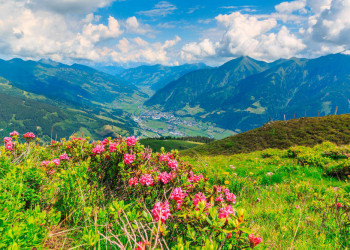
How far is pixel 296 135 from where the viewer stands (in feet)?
120

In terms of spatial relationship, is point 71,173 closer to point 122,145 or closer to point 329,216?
point 122,145

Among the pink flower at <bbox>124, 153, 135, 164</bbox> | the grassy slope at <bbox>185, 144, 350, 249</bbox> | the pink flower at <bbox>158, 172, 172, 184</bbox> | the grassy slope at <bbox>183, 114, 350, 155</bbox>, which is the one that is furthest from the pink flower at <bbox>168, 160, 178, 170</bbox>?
the grassy slope at <bbox>183, 114, 350, 155</bbox>

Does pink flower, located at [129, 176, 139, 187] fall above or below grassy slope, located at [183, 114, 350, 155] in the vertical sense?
below

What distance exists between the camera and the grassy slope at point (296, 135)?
104 feet

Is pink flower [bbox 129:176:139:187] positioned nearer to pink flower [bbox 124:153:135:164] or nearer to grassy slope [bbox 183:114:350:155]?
pink flower [bbox 124:153:135:164]

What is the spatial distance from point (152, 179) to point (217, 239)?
1.65m

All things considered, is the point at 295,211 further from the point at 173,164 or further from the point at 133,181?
the point at 133,181

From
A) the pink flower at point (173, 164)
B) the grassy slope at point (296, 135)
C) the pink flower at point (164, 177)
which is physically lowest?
the pink flower at point (164, 177)

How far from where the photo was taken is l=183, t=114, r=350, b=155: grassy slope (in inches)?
1246

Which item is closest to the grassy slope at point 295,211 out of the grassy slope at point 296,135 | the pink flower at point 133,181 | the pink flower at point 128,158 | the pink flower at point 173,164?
the pink flower at point 173,164

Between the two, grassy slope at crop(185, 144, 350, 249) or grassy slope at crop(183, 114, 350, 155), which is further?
grassy slope at crop(183, 114, 350, 155)

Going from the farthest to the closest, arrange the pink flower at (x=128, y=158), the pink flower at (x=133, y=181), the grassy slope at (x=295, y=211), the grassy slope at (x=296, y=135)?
the grassy slope at (x=296, y=135) < the pink flower at (x=128, y=158) < the pink flower at (x=133, y=181) < the grassy slope at (x=295, y=211)

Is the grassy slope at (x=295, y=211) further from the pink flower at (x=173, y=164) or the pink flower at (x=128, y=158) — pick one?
the pink flower at (x=128, y=158)

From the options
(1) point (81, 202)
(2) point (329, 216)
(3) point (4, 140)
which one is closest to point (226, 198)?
(1) point (81, 202)
